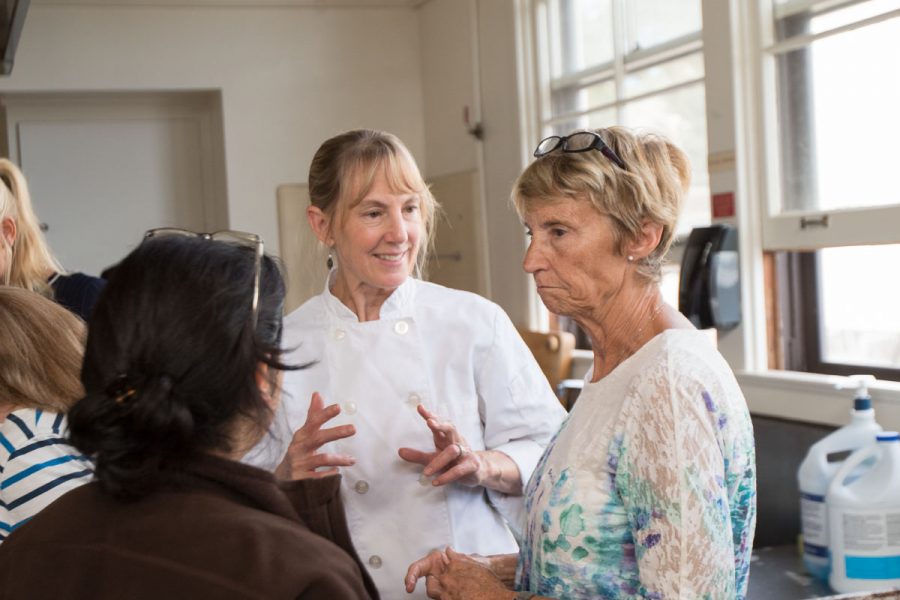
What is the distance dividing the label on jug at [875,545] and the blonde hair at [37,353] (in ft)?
5.11

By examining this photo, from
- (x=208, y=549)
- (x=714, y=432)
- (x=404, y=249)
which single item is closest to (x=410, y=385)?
(x=404, y=249)

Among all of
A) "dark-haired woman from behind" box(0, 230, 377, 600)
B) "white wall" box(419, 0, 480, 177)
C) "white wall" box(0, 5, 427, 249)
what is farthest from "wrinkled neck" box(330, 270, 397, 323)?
"white wall" box(0, 5, 427, 249)

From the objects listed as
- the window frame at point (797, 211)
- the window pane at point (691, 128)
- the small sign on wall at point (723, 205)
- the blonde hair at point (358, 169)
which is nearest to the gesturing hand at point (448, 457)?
the blonde hair at point (358, 169)

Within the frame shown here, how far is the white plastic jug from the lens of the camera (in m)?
2.13

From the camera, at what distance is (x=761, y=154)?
3.16 metres

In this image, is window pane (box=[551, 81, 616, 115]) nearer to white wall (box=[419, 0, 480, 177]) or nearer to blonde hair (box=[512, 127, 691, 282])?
white wall (box=[419, 0, 480, 177])

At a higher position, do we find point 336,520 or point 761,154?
point 761,154

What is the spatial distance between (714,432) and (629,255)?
0.94 feet

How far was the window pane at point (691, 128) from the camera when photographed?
3574 millimetres

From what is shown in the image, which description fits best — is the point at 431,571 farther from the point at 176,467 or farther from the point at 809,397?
the point at 809,397

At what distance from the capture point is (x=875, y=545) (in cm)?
214

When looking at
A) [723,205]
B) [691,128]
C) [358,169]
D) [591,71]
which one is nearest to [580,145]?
[358,169]

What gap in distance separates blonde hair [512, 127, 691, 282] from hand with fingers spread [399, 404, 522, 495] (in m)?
0.43

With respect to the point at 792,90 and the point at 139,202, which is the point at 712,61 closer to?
the point at 792,90
